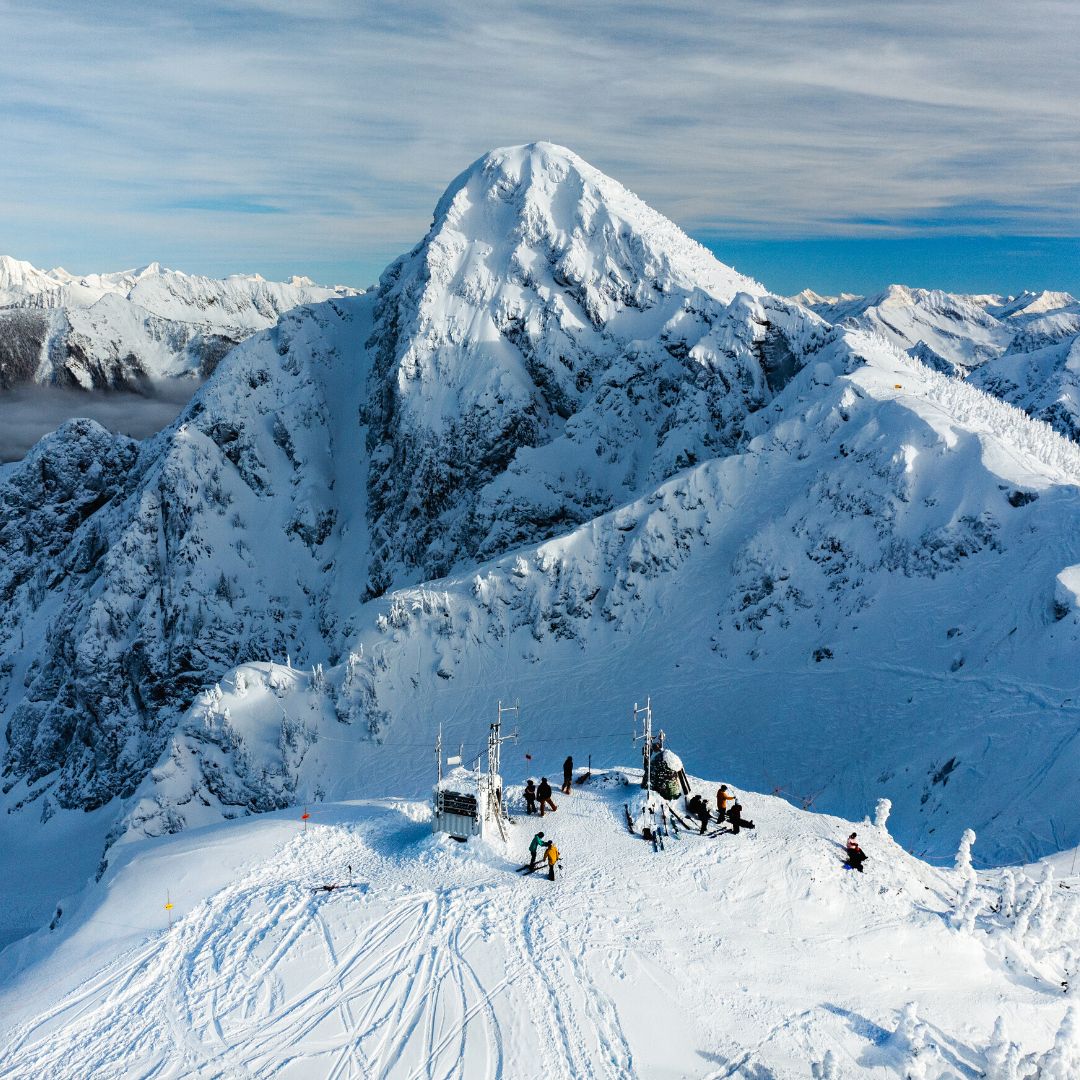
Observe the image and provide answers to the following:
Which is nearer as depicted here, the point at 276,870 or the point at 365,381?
the point at 276,870

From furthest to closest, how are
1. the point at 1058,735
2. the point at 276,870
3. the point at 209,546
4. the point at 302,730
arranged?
the point at 209,546 → the point at 302,730 → the point at 1058,735 → the point at 276,870

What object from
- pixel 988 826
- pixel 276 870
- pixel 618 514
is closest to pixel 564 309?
pixel 618 514

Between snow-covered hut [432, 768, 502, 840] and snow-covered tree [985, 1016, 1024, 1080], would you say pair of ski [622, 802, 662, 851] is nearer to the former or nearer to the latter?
snow-covered hut [432, 768, 502, 840]

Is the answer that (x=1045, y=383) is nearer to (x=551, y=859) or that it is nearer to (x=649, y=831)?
(x=649, y=831)

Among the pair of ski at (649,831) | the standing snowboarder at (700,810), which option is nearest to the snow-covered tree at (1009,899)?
the standing snowboarder at (700,810)

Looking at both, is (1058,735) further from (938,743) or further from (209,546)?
(209,546)

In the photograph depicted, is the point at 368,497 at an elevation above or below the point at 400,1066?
below

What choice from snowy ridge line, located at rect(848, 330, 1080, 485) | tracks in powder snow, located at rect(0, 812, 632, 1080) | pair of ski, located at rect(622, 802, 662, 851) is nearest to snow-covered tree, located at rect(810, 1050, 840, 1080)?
tracks in powder snow, located at rect(0, 812, 632, 1080)
